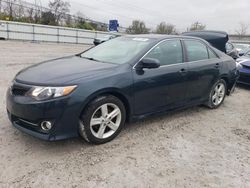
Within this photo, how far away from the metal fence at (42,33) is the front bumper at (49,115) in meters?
20.6

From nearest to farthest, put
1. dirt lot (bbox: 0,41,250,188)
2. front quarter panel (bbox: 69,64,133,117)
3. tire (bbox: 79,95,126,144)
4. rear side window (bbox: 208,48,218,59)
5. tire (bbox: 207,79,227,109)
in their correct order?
dirt lot (bbox: 0,41,250,188) → front quarter panel (bbox: 69,64,133,117) → tire (bbox: 79,95,126,144) → rear side window (bbox: 208,48,218,59) → tire (bbox: 207,79,227,109)

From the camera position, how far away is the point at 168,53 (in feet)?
13.4

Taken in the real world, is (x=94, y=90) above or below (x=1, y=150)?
Result: above

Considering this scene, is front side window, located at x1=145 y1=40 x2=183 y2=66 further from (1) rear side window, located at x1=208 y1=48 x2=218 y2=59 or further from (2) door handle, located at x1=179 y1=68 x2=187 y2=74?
(1) rear side window, located at x1=208 y1=48 x2=218 y2=59

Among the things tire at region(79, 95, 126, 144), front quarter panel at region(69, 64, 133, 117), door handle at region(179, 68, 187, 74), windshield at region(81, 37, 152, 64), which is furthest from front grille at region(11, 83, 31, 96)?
door handle at region(179, 68, 187, 74)

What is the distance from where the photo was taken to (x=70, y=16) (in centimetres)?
4128

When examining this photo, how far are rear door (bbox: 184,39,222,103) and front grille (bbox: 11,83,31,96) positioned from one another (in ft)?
8.72

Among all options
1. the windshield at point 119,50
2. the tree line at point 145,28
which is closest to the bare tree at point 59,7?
the tree line at point 145,28

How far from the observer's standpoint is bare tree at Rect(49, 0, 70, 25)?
131ft

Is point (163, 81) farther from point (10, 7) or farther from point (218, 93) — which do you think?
point (10, 7)

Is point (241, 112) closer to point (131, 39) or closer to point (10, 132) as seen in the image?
point (131, 39)

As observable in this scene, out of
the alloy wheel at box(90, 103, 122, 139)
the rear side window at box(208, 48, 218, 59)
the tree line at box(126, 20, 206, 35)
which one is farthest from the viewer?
the tree line at box(126, 20, 206, 35)

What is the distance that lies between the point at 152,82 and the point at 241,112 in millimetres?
2593

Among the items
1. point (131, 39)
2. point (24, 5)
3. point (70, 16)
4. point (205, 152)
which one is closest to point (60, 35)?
point (24, 5)
